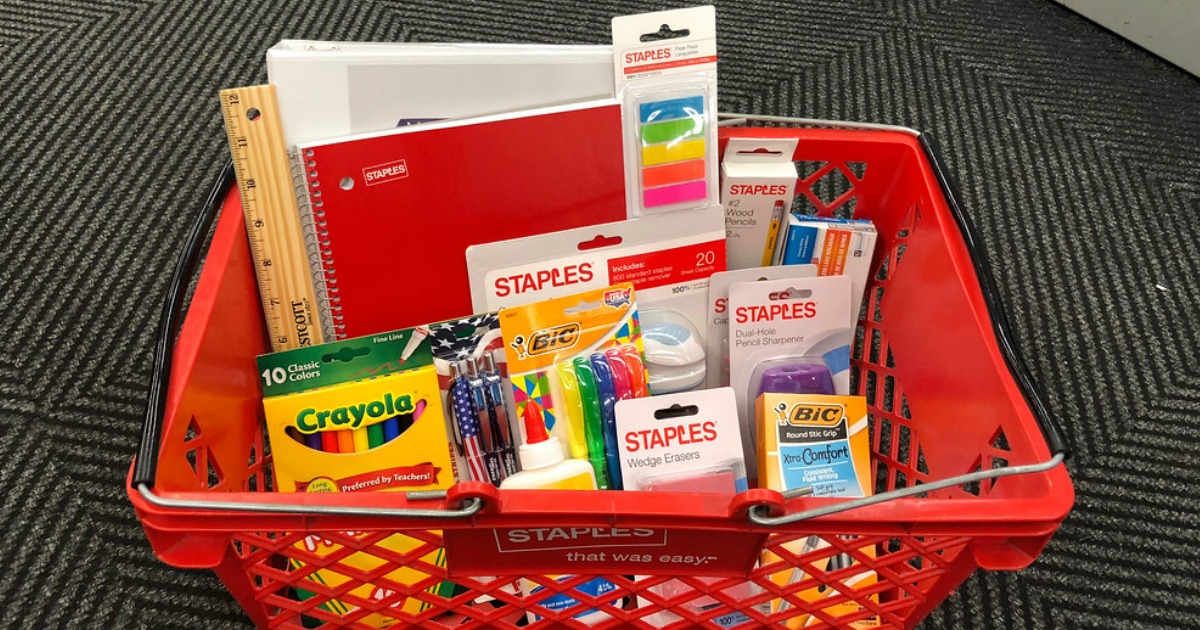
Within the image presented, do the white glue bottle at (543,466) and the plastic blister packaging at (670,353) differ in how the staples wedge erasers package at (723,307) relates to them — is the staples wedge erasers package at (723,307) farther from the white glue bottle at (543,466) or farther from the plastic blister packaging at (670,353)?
the white glue bottle at (543,466)

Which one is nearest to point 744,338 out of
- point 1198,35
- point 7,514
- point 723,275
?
point 723,275

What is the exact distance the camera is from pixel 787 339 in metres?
0.77

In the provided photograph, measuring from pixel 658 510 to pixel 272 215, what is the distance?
39cm

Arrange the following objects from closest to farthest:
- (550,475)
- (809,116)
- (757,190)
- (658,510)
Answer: (658,510)
(550,475)
(757,190)
(809,116)

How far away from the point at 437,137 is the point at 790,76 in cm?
92

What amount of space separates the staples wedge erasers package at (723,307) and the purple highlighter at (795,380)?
0.15 ft

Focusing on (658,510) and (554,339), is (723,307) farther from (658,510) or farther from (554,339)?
(658,510)

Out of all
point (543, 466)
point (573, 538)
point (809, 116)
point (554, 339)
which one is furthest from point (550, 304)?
point (809, 116)

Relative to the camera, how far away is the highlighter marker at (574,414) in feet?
2.31

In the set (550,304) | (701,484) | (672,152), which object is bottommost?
(701,484)

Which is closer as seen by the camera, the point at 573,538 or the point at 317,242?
the point at 573,538

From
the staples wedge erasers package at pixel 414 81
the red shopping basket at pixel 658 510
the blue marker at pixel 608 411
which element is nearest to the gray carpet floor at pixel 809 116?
the red shopping basket at pixel 658 510

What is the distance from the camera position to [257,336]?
73 centimetres

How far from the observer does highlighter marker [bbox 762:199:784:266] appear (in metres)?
0.78
